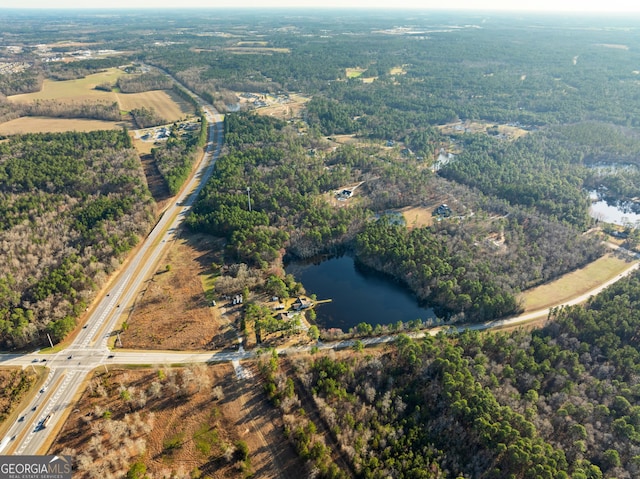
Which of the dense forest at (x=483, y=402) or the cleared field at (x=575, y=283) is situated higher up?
the dense forest at (x=483, y=402)

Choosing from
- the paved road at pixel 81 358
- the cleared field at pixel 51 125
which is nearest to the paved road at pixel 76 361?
the paved road at pixel 81 358

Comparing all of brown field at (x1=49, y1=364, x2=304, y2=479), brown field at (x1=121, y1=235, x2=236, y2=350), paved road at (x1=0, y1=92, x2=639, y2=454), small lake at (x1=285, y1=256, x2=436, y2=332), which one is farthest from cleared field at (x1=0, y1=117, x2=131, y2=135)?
brown field at (x1=49, y1=364, x2=304, y2=479)

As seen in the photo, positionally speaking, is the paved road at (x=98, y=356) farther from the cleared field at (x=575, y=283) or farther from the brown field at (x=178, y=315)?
the brown field at (x=178, y=315)

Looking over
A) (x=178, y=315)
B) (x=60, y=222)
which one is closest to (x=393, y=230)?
(x=178, y=315)

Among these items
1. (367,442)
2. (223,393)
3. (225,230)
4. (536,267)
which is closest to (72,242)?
(225,230)

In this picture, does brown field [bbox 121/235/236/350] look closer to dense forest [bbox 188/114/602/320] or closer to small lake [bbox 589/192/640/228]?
dense forest [bbox 188/114/602/320]

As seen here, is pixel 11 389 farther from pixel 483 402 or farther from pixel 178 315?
pixel 483 402
